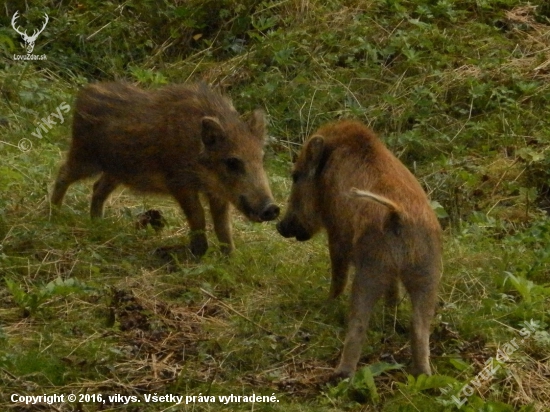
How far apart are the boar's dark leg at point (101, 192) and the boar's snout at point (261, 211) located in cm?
105

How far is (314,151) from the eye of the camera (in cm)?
684

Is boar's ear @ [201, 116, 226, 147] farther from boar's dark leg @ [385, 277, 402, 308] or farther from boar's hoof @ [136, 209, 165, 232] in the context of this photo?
boar's dark leg @ [385, 277, 402, 308]

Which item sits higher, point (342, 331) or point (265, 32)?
point (265, 32)

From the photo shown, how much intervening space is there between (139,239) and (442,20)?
487cm

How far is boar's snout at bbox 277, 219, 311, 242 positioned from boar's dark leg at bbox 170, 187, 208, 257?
2.87 feet

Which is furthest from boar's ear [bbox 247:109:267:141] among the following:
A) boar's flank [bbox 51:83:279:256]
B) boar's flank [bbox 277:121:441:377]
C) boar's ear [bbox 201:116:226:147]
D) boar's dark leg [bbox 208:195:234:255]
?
boar's flank [bbox 277:121:441:377]

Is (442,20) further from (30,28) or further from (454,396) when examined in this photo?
(454,396)

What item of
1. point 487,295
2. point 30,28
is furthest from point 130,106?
point 30,28

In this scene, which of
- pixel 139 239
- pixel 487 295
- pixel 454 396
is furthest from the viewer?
pixel 139 239

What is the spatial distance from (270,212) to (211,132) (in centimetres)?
71

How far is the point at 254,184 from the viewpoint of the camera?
8086mm

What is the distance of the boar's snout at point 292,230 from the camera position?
23.7 ft

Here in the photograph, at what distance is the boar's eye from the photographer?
8.15 metres

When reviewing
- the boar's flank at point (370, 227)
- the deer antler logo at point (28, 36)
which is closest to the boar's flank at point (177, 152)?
the boar's flank at point (370, 227)
